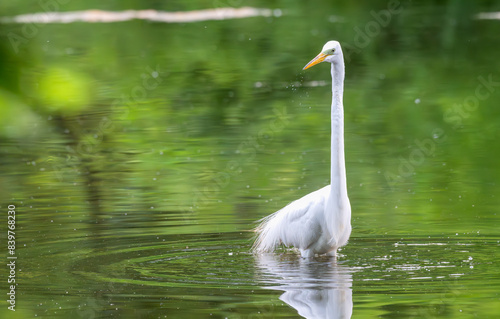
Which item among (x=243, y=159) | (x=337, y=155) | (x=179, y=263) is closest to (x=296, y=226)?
(x=337, y=155)

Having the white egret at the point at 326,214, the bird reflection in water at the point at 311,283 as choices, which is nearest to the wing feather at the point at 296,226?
the white egret at the point at 326,214

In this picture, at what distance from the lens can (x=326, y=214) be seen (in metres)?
7.09

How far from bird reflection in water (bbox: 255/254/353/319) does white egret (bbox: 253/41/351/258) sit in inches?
4.9

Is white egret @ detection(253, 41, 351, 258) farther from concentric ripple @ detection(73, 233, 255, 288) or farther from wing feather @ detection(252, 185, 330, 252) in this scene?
concentric ripple @ detection(73, 233, 255, 288)

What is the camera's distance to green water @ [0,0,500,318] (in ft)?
19.2

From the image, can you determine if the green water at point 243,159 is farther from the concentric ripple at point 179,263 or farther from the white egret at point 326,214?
the white egret at point 326,214

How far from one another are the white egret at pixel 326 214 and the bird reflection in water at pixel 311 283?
124 mm

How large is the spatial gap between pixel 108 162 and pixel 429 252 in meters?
5.35

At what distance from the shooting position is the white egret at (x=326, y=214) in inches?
276

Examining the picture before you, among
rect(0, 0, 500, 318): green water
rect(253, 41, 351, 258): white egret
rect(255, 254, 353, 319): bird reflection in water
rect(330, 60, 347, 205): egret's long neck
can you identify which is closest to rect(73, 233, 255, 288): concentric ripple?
rect(0, 0, 500, 318): green water

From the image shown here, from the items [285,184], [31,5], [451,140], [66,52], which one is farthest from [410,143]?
[31,5]

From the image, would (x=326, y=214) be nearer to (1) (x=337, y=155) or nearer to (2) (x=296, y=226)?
(2) (x=296, y=226)

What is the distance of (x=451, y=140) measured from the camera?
39.7 feet

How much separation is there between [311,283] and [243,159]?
16.8 feet
